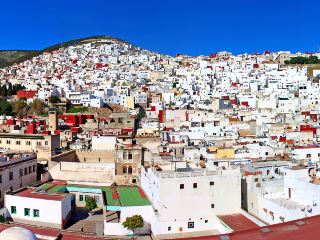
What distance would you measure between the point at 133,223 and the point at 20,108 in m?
32.8

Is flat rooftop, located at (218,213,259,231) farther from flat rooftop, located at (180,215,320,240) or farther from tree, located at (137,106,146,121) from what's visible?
tree, located at (137,106,146,121)

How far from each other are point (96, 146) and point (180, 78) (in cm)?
4076

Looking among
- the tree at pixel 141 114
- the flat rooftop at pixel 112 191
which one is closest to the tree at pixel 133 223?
the flat rooftop at pixel 112 191

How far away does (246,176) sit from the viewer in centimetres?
1532

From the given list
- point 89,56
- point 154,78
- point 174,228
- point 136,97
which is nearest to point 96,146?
point 174,228

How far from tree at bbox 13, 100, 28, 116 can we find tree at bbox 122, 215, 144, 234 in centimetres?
3169

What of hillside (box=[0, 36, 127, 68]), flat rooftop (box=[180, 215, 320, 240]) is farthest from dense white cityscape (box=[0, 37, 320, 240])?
hillside (box=[0, 36, 127, 68])

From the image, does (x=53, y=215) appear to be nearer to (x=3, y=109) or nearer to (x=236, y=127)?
(x=236, y=127)

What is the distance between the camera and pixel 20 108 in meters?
44.2

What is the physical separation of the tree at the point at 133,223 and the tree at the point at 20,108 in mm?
31687

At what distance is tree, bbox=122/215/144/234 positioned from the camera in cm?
1455

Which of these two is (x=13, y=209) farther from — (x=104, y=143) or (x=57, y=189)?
(x=104, y=143)

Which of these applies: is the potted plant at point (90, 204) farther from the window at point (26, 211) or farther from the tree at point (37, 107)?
the tree at point (37, 107)

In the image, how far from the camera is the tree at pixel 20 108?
43.7 metres
